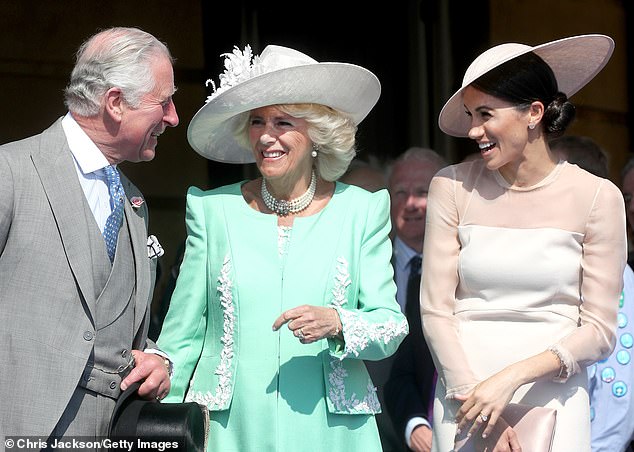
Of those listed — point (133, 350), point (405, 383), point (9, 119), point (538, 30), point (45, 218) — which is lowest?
point (405, 383)

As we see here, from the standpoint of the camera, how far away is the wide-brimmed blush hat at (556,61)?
394 cm

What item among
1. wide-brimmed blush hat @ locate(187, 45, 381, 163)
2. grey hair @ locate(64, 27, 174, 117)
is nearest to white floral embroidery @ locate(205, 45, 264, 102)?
wide-brimmed blush hat @ locate(187, 45, 381, 163)

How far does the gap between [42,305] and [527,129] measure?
161cm

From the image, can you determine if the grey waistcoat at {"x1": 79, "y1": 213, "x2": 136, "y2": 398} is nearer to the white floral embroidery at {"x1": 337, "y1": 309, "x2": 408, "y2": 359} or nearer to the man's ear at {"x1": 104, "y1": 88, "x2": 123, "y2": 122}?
the man's ear at {"x1": 104, "y1": 88, "x2": 123, "y2": 122}

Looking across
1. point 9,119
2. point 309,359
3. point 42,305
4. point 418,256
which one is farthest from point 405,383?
point 9,119

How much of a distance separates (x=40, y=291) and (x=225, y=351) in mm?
777

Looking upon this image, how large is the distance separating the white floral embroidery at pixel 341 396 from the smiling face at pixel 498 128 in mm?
806

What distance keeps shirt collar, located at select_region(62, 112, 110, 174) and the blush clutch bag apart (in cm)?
139

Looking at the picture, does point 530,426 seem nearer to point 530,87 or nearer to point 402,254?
point 530,87

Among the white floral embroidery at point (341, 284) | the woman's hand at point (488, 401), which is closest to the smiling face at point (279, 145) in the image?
the white floral embroidery at point (341, 284)

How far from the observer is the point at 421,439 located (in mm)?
4746

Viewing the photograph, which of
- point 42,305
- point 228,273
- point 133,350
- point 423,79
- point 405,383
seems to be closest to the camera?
point 42,305

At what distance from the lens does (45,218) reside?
3.42m

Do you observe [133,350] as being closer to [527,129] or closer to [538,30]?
[527,129]
